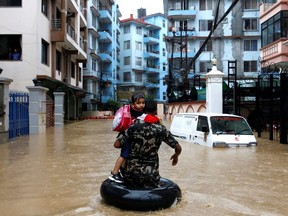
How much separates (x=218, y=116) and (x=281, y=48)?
40.3 ft

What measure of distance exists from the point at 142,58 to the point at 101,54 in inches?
643

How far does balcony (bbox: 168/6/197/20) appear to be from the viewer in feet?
161

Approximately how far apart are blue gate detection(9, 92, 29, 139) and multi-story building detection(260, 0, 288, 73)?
44.2 feet

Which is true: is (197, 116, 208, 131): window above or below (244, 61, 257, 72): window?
below

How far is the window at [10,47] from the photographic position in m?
23.6

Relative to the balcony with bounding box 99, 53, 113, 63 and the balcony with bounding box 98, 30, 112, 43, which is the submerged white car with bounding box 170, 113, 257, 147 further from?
the balcony with bounding box 99, 53, 113, 63

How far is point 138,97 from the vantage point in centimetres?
564

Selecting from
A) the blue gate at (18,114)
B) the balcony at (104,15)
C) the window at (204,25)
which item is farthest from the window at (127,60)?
the blue gate at (18,114)

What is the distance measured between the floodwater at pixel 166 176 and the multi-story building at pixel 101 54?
36584 millimetres

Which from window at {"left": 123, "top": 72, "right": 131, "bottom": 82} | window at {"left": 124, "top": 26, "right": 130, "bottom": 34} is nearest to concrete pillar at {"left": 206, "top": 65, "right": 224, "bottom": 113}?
window at {"left": 123, "top": 72, "right": 131, "bottom": 82}

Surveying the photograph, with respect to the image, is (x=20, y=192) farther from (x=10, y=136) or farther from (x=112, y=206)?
(x=10, y=136)

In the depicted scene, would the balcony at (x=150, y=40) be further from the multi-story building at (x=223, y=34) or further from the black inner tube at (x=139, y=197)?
the black inner tube at (x=139, y=197)

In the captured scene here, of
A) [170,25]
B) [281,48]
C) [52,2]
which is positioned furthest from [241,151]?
[170,25]

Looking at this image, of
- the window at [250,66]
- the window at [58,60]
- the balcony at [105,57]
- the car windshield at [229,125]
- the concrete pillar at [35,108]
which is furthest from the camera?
the balcony at [105,57]
